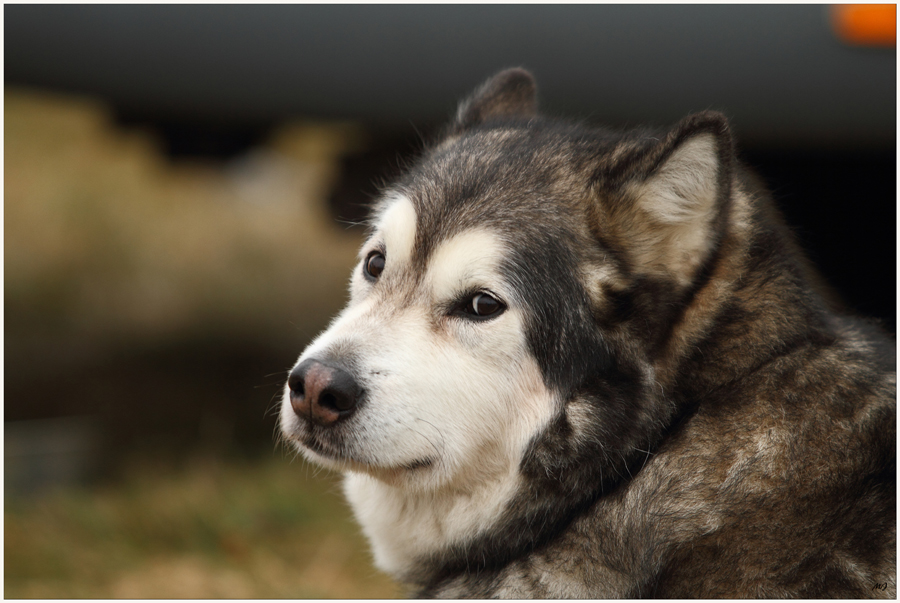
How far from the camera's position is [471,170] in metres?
3.03

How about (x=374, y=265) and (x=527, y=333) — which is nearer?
(x=527, y=333)

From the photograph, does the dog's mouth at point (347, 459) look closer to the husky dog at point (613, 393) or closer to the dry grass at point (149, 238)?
the husky dog at point (613, 393)

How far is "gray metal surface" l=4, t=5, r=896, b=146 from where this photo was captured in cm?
564

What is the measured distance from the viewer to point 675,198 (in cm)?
280

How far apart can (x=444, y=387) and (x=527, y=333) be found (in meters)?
0.34

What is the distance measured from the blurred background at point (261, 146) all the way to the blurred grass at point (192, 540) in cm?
2

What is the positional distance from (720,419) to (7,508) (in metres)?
5.43

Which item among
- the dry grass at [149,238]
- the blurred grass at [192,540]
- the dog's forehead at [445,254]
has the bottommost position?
the dry grass at [149,238]

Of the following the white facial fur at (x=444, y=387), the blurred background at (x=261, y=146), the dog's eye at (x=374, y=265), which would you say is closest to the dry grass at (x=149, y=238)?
the blurred background at (x=261, y=146)

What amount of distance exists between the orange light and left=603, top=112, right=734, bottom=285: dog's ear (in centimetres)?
371

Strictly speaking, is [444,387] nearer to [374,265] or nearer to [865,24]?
[374,265]

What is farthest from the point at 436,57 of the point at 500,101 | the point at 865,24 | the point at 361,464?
the point at 361,464

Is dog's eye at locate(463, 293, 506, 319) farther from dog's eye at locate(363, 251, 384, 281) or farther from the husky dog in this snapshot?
dog's eye at locate(363, 251, 384, 281)

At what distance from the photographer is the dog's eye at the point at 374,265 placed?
3.09 metres
